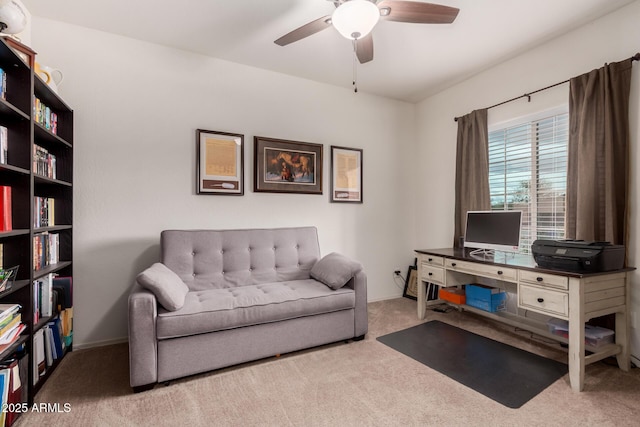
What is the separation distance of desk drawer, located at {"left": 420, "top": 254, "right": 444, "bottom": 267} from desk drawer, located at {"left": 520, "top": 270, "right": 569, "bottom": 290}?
0.78 metres

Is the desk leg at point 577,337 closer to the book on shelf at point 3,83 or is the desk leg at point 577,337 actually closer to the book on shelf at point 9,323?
the book on shelf at point 9,323

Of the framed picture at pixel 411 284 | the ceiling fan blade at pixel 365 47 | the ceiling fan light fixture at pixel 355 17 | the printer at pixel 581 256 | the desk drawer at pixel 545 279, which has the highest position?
the ceiling fan blade at pixel 365 47

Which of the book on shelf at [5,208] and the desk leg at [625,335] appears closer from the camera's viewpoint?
the book on shelf at [5,208]

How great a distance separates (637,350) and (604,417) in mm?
935

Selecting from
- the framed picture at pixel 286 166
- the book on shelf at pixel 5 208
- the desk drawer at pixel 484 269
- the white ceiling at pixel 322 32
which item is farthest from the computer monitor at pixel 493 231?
Answer: the book on shelf at pixel 5 208

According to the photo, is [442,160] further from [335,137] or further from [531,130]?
[335,137]

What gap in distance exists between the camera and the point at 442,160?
3816 millimetres

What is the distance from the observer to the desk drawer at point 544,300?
1.98m

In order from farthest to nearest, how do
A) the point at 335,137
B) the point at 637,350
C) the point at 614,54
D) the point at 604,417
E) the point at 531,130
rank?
the point at 335,137
the point at 531,130
the point at 614,54
the point at 637,350
the point at 604,417

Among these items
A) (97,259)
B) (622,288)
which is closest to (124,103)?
(97,259)

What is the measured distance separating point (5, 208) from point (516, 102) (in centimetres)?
392

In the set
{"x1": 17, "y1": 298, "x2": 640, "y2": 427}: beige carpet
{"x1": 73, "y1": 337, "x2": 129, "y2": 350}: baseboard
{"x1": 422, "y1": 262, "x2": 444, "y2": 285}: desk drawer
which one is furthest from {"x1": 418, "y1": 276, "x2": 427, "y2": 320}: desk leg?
{"x1": 73, "y1": 337, "x2": 129, "y2": 350}: baseboard

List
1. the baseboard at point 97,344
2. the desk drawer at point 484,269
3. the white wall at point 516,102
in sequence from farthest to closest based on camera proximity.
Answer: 1. the baseboard at point 97,344
2. the desk drawer at point 484,269
3. the white wall at point 516,102

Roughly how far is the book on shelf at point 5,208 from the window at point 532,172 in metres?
3.82
